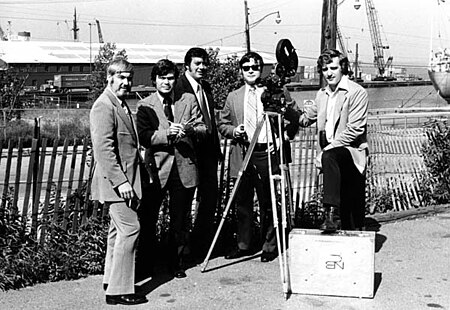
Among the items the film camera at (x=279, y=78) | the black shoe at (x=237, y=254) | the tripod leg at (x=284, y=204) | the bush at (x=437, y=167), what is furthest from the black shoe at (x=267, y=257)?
the bush at (x=437, y=167)

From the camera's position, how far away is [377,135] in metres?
9.74

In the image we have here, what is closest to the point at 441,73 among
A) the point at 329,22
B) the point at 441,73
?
the point at 441,73

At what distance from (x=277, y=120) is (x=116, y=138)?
1.75 meters

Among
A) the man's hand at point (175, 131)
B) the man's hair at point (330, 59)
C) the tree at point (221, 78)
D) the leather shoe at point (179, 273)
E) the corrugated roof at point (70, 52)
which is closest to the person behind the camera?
the man's hand at point (175, 131)

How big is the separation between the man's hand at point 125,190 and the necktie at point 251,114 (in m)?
1.79

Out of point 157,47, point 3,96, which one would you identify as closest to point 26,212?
point 3,96

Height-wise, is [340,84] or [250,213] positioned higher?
[340,84]

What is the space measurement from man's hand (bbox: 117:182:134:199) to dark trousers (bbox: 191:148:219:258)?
4.35ft

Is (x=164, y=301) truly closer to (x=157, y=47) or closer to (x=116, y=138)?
(x=116, y=138)

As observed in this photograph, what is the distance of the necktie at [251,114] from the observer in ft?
23.5

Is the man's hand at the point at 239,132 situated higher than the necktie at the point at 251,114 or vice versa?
the necktie at the point at 251,114

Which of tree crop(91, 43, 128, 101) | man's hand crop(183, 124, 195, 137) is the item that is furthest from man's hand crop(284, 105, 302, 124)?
tree crop(91, 43, 128, 101)

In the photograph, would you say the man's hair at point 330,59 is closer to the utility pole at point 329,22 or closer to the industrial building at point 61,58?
the utility pole at point 329,22

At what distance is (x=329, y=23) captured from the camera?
15336 millimetres
